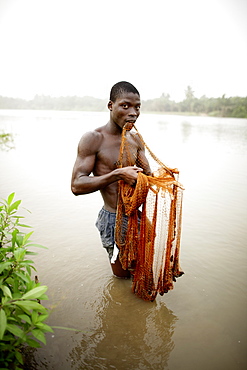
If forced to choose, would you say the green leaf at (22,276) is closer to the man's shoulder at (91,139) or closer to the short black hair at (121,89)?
the man's shoulder at (91,139)

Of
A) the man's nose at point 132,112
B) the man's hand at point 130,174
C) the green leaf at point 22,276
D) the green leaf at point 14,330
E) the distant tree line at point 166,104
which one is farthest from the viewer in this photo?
the distant tree line at point 166,104

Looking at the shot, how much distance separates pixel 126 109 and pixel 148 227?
1003 millimetres

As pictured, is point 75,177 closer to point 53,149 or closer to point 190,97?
point 53,149

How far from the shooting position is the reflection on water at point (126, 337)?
1945mm

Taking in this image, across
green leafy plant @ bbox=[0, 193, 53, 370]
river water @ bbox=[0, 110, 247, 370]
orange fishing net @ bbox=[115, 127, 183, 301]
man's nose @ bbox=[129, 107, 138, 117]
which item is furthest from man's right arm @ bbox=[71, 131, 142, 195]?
river water @ bbox=[0, 110, 247, 370]

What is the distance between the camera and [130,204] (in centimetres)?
219

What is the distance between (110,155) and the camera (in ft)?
7.77

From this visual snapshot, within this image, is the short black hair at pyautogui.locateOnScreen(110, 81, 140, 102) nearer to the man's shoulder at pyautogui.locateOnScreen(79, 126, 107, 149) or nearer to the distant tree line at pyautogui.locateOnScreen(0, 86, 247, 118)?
the man's shoulder at pyautogui.locateOnScreen(79, 126, 107, 149)

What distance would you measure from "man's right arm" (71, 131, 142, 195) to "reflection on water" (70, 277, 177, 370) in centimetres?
110

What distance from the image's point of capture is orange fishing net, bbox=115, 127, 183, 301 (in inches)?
85.0

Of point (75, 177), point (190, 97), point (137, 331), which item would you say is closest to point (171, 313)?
point (137, 331)

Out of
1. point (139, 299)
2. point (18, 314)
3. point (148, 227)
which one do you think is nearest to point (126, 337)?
point (139, 299)

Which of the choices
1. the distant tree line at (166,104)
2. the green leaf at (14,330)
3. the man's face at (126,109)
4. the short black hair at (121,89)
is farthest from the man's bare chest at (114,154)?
the distant tree line at (166,104)

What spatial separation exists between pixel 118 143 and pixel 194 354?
1.78m
